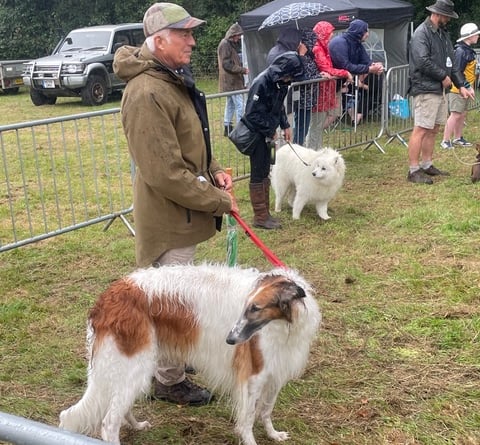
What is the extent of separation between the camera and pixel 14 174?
912cm

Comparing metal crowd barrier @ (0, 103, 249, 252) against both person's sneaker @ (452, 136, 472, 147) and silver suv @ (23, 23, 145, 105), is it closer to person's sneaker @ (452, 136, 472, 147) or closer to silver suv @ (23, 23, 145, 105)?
person's sneaker @ (452, 136, 472, 147)

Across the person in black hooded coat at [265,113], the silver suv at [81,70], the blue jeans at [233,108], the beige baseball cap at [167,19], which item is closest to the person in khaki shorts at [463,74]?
the blue jeans at [233,108]

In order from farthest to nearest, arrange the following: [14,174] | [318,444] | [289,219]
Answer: [14,174] → [289,219] → [318,444]

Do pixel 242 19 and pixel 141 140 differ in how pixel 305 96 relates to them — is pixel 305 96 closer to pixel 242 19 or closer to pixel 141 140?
pixel 141 140

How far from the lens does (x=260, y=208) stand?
6.55m

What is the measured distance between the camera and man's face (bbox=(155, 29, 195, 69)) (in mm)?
2908

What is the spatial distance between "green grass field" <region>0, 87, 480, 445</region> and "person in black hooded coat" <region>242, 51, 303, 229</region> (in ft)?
1.36

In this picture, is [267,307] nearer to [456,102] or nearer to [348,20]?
[456,102]

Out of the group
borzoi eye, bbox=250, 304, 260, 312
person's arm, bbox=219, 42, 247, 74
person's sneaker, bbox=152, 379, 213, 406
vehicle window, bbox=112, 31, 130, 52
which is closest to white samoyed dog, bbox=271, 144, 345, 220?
person's sneaker, bbox=152, 379, 213, 406

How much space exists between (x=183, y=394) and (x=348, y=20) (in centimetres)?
1091

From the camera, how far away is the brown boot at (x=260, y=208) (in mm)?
6488

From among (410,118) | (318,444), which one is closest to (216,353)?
(318,444)

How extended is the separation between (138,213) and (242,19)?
12.6 metres

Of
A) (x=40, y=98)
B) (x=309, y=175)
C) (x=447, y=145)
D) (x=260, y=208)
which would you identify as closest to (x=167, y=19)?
(x=260, y=208)
